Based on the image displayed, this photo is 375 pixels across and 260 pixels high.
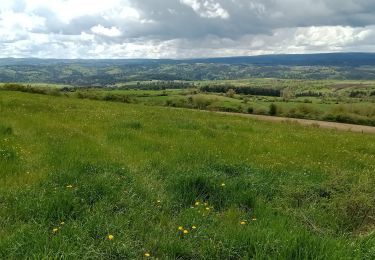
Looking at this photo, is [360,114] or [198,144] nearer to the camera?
[198,144]

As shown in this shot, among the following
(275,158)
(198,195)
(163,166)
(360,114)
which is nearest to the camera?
(198,195)

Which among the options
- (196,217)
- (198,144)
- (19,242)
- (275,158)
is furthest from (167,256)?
(198,144)

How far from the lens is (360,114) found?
63781 millimetres

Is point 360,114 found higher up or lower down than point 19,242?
lower down

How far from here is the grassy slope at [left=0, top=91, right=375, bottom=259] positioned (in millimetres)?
5777

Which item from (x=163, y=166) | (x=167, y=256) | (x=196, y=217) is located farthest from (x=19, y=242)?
(x=163, y=166)

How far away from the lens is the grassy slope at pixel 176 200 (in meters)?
5.78

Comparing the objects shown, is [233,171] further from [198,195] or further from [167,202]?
[167,202]

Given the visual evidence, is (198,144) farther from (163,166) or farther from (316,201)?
(316,201)

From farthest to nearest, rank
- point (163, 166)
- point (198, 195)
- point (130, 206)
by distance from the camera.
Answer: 1. point (163, 166)
2. point (198, 195)
3. point (130, 206)

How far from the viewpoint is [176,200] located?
8.16m

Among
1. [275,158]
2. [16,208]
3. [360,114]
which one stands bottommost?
[360,114]

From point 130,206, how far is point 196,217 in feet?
4.42

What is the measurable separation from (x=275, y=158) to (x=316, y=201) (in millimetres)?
4520
